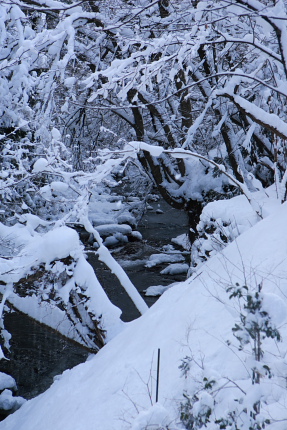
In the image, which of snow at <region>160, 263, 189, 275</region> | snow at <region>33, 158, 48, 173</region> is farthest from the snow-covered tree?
snow at <region>160, 263, 189, 275</region>

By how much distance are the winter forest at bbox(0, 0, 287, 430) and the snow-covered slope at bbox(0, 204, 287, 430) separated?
0.01m

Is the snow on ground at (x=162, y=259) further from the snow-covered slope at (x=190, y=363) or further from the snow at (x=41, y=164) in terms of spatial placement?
the snow-covered slope at (x=190, y=363)

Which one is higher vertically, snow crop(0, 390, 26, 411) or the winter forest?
the winter forest

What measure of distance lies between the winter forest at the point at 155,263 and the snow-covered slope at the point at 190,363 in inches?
0.5

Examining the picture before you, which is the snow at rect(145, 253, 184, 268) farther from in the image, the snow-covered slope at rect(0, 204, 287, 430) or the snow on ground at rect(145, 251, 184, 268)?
the snow-covered slope at rect(0, 204, 287, 430)

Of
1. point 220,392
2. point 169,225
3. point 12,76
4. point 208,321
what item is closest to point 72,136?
point 12,76

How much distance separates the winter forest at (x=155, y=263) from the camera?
2691 millimetres

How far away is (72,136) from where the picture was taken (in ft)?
38.9

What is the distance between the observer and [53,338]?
9.68 m

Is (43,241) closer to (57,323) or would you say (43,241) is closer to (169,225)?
Result: (57,323)

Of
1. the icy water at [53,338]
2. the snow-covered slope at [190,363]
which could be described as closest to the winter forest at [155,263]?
the snow-covered slope at [190,363]

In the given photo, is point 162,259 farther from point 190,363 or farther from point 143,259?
point 190,363

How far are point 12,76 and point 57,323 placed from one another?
13.4 ft

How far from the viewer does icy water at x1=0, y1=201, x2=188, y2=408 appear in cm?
843
